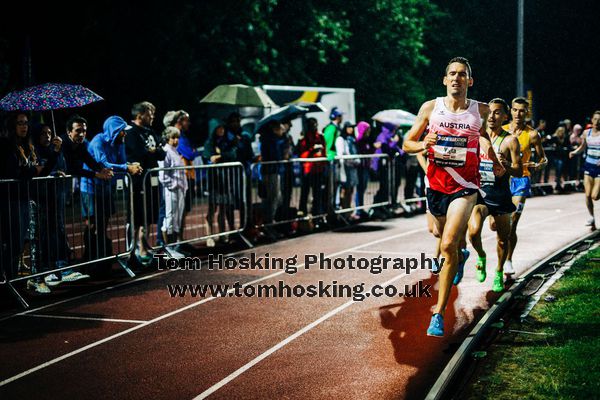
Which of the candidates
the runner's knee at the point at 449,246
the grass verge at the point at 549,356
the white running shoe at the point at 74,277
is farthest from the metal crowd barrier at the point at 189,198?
the grass verge at the point at 549,356

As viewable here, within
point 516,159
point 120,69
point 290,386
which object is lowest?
point 290,386

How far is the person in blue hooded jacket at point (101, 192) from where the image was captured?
31.2ft

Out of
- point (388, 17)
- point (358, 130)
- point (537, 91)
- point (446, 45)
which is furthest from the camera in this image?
point (537, 91)

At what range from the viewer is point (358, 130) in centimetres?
1703

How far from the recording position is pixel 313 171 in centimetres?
1416

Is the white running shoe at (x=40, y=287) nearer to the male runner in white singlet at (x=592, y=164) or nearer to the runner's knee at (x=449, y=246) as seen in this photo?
the runner's knee at (x=449, y=246)

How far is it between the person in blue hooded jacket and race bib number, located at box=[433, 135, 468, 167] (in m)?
4.72

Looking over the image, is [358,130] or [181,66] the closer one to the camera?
[358,130]

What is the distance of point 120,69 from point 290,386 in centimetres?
1989

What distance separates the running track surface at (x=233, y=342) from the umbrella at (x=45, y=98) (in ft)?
7.78

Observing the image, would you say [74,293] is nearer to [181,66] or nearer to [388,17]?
[181,66]

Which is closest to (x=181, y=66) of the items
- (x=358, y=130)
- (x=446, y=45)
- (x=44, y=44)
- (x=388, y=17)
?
(x=44, y=44)

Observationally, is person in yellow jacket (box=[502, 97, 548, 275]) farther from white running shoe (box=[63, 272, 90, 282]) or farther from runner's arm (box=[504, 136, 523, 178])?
white running shoe (box=[63, 272, 90, 282])

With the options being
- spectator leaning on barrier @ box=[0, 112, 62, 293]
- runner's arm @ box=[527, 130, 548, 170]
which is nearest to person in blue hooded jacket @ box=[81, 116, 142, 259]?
spectator leaning on barrier @ box=[0, 112, 62, 293]
